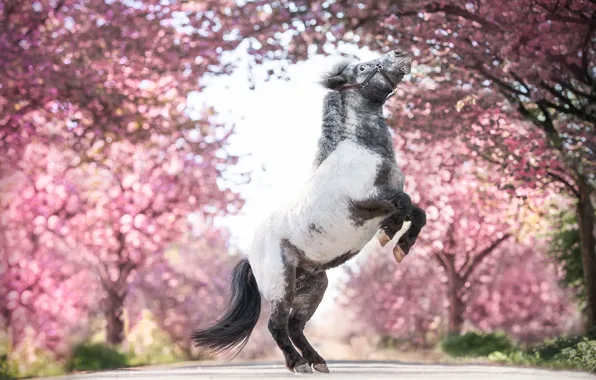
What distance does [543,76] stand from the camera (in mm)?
9289

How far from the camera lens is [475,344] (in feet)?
46.8

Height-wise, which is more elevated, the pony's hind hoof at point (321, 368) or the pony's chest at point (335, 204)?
the pony's chest at point (335, 204)

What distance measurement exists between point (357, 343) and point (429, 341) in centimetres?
223

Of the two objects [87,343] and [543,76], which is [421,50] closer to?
[543,76]

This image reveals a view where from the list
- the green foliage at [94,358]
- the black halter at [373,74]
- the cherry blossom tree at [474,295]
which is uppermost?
the black halter at [373,74]

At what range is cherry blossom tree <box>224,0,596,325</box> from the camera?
9.34 metres

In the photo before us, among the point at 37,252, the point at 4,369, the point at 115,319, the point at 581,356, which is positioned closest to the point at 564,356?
the point at 581,356

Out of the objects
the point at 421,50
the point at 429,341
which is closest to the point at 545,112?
the point at 421,50

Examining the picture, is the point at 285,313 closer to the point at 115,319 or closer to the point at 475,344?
the point at 475,344

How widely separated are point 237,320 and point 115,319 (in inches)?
389

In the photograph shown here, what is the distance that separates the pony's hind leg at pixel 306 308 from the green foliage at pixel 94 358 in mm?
7756

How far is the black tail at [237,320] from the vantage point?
18.0ft

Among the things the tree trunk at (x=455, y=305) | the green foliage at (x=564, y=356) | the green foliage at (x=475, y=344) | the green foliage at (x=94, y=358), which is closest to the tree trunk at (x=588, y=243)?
the green foliage at (x=564, y=356)

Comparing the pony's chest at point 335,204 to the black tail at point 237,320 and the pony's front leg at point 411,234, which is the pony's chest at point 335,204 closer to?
the pony's front leg at point 411,234
